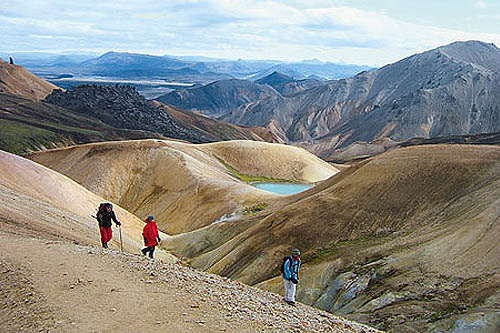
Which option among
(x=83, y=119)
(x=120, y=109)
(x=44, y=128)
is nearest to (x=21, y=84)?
(x=120, y=109)

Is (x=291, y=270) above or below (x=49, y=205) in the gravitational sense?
above

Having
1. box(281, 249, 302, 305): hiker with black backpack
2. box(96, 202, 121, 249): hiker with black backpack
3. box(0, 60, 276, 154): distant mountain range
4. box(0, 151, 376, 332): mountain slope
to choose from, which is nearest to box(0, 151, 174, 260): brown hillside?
box(96, 202, 121, 249): hiker with black backpack

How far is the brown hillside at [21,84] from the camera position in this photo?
177475 millimetres

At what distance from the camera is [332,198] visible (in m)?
36.0

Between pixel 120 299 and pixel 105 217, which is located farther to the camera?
pixel 105 217

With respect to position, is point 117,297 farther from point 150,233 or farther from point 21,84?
point 21,84

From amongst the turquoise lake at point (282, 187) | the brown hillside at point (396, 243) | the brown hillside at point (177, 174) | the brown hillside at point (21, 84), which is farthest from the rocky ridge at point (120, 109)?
the brown hillside at point (396, 243)

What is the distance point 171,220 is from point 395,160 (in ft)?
104

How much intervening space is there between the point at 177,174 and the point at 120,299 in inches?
2277

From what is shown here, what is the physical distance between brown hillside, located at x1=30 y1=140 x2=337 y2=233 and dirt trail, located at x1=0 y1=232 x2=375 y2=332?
36223mm

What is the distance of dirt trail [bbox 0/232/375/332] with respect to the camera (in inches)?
461

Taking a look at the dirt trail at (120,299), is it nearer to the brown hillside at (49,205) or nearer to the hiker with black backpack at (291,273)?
the hiker with black backpack at (291,273)

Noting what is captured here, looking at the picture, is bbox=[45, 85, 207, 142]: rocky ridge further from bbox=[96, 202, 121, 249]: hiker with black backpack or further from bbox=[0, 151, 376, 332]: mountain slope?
bbox=[0, 151, 376, 332]: mountain slope

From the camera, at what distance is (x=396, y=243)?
27891 mm
